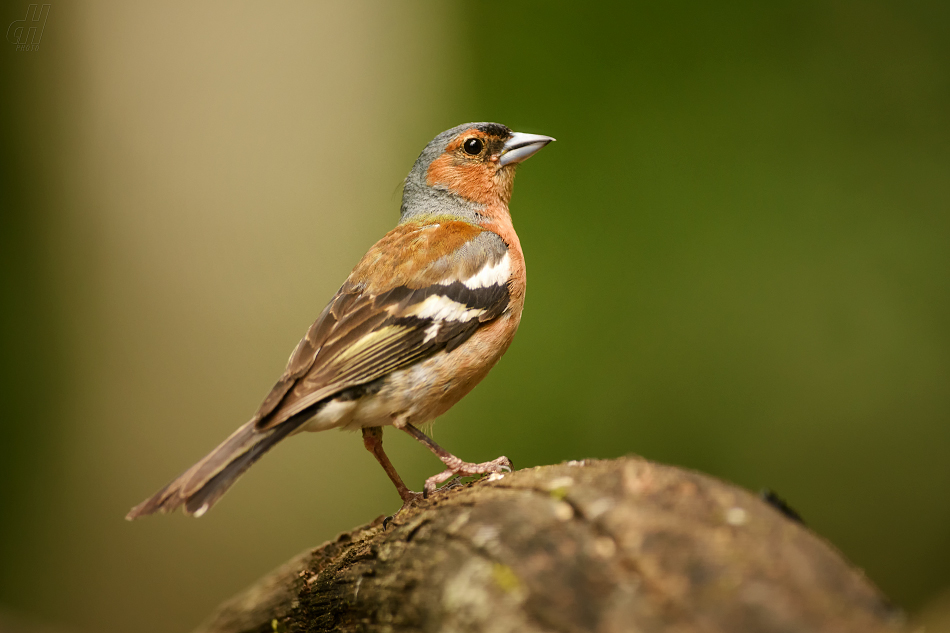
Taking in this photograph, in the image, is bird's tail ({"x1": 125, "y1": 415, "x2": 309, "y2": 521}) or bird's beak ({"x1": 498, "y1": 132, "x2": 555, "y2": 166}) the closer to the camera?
bird's tail ({"x1": 125, "y1": 415, "x2": 309, "y2": 521})

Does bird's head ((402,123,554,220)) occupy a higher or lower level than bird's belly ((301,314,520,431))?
higher

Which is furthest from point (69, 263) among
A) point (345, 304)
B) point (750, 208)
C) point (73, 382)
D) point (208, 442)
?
point (750, 208)

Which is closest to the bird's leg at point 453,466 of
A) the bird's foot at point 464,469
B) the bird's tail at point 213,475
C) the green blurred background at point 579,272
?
the bird's foot at point 464,469

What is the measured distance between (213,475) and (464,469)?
114 centimetres

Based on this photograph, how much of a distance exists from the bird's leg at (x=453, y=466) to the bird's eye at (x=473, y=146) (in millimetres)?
2013

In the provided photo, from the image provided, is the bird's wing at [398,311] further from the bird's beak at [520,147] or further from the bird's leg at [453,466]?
the bird's beak at [520,147]

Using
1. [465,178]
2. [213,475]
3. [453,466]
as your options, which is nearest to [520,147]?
[465,178]

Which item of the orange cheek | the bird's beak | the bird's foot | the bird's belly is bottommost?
the bird's foot

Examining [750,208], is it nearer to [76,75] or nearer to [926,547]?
[926,547]

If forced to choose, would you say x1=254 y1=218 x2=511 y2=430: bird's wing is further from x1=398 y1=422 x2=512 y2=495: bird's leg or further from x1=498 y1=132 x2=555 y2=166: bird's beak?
x1=498 y1=132 x2=555 y2=166: bird's beak

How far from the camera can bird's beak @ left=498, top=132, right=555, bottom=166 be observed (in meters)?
4.31

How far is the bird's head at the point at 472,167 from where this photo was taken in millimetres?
4293

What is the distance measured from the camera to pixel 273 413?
2.75m

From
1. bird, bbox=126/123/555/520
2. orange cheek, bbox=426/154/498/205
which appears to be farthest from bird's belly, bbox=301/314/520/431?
orange cheek, bbox=426/154/498/205
